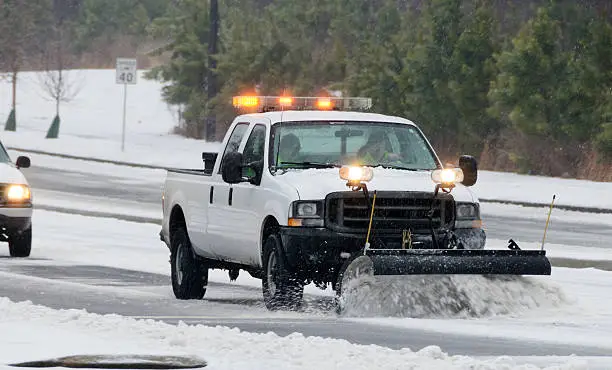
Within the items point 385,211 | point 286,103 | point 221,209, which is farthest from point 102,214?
point 385,211

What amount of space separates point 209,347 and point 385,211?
346 centimetres

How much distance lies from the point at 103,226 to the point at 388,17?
33.4 m

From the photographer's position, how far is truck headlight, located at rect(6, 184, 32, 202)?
20.9m

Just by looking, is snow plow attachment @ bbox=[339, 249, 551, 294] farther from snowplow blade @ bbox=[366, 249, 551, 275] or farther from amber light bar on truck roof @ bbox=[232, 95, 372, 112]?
amber light bar on truck roof @ bbox=[232, 95, 372, 112]

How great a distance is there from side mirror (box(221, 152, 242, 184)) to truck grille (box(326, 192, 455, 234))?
3.83 ft

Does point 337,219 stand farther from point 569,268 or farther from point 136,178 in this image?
point 136,178

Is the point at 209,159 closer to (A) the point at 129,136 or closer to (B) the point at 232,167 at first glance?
(B) the point at 232,167

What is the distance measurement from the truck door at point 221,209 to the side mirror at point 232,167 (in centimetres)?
58

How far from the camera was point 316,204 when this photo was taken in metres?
14.2

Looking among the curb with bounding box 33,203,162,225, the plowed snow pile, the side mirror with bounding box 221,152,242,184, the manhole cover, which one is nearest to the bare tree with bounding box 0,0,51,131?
the curb with bounding box 33,203,162,225

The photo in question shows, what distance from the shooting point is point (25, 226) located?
21031 mm

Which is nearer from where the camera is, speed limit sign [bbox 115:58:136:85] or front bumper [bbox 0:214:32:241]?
front bumper [bbox 0:214:32:241]

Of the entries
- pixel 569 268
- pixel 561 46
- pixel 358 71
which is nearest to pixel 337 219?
pixel 569 268

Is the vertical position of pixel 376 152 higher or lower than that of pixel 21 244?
higher
